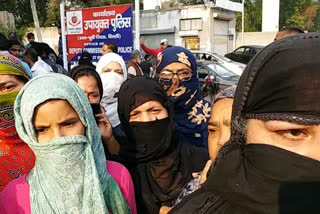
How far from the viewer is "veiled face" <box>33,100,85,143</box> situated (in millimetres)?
1478

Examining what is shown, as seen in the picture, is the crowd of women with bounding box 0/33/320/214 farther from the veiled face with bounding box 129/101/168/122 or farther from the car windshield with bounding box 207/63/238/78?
the car windshield with bounding box 207/63/238/78

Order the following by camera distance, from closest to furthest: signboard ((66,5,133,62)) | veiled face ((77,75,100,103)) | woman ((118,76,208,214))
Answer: woman ((118,76,208,214))
veiled face ((77,75,100,103))
signboard ((66,5,133,62))

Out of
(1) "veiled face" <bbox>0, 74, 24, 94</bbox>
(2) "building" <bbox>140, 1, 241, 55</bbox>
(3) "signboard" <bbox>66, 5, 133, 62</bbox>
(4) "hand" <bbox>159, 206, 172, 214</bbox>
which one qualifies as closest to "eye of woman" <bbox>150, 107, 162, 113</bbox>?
(4) "hand" <bbox>159, 206, 172, 214</bbox>

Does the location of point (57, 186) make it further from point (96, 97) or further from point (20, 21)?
point (20, 21)

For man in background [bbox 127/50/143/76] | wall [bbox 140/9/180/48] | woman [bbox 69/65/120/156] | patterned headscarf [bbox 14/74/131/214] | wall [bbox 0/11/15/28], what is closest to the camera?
patterned headscarf [bbox 14/74/131/214]

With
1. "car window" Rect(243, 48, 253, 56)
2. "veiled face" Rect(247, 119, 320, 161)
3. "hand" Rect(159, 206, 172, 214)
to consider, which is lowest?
"hand" Rect(159, 206, 172, 214)

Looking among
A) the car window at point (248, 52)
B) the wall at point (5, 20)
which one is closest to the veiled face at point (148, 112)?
the car window at point (248, 52)

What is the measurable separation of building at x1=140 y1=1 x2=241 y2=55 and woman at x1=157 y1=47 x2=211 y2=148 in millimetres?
16795

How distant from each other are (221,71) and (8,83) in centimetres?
788

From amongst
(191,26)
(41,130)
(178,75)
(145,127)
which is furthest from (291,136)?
(191,26)

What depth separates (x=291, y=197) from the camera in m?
0.85

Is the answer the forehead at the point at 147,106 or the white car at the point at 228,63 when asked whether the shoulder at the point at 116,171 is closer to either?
the forehead at the point at 147,106

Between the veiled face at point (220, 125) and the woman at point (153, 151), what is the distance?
0.48 meters

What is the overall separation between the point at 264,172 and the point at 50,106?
3.28 feet
